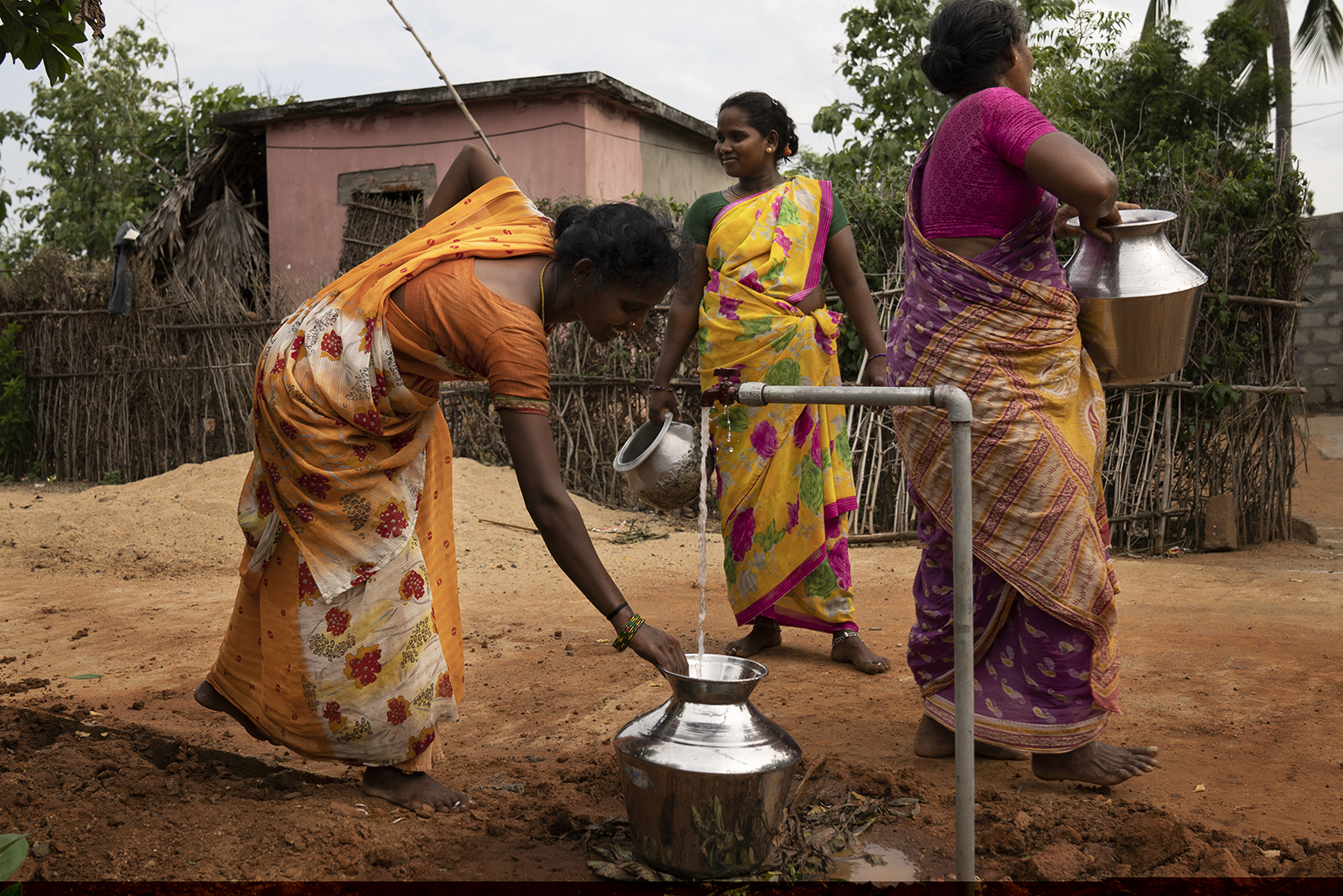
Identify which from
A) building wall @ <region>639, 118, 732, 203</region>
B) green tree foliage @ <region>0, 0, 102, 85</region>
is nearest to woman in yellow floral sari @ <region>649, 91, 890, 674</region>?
green tree foliage @ <region>0, 0, 102, 85</region>

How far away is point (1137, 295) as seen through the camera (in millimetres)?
2398

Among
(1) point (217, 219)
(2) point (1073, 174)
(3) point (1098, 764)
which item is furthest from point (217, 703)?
(1) point (217, 219)

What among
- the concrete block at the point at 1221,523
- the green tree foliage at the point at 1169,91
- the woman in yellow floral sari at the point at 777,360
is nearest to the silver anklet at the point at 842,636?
the woman in yellow floral sari at the point at 777,360

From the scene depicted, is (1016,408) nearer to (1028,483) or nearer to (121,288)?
(1028,483)

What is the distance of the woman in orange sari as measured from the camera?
214cm

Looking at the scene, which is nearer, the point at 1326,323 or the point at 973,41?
the point at 973,41

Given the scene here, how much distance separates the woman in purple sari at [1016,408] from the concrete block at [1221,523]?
13.7 ft

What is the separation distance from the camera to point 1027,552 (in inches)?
94.2

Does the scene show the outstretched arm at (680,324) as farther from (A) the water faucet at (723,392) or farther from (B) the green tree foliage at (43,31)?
(B) the green tree foliage at (43,31)

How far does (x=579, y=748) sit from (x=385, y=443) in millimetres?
1075

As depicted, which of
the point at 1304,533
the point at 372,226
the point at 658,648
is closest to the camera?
the point at 658,648

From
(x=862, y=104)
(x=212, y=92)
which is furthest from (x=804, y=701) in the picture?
(x=212, y=92)

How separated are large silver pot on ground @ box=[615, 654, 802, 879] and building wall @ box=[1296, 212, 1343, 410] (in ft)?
43.6

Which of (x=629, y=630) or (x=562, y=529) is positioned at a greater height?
(x=562, y=529)
